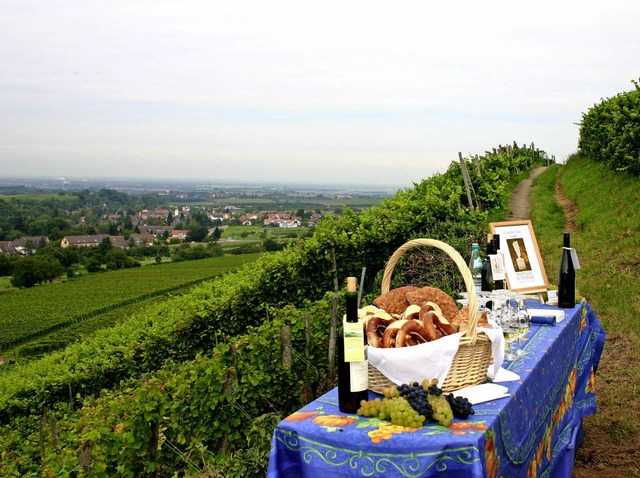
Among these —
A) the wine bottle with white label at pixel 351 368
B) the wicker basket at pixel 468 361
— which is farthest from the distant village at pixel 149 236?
the wine bottle with white label at pixel 351 368

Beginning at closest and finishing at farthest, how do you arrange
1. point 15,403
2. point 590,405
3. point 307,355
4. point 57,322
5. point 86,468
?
point 86,468
point 590,405
point 307,355
point 15,403
point 57,322

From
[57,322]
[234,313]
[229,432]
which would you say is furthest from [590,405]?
[57,322]

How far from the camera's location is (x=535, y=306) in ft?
15.3

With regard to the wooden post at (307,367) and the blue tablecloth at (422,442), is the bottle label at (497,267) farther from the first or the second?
the wooden post at (307,367)

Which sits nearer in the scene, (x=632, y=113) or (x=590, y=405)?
(x=590, y=405)

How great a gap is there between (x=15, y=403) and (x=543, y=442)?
13.3 metres

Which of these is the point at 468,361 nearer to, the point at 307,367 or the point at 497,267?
the point at 497,267

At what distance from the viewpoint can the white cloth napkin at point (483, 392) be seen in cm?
257

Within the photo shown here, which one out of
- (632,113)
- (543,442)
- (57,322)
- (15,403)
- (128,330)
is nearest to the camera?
(543,442)

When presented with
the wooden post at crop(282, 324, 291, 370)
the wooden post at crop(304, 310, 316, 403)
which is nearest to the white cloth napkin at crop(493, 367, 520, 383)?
the wooden post at crop(282, 324, 291, 370)

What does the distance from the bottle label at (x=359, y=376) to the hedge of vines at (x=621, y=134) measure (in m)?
16.3

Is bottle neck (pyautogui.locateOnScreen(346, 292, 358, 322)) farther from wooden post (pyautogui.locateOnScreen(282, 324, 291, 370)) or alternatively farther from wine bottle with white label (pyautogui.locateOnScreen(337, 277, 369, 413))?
wooden post (pyautogui.locateOnScreen(282, 324, 291, 370))

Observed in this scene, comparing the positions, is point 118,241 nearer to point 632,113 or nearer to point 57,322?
point 57,322

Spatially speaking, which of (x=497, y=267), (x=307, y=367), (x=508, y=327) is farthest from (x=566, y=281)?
(x=307, y=367)
